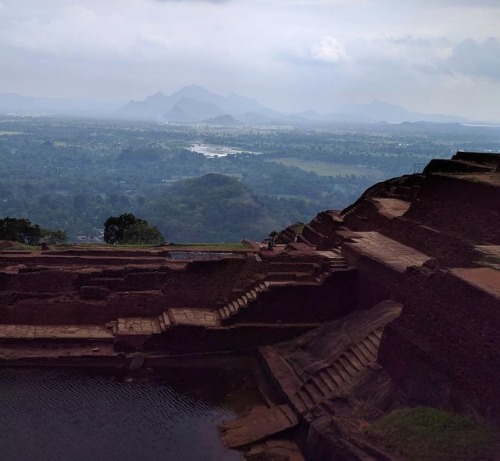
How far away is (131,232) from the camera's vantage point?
92.5 ft

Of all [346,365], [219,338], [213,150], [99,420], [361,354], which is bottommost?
[213,150]

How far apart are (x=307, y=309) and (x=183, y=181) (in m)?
Answer: 85.0

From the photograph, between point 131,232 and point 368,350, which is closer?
point 368,350

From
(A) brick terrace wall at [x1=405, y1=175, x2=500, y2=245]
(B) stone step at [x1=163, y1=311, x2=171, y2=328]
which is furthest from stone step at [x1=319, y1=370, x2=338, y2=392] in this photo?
(A) brick terrace wall at [x1=405, y1=175, x2=500, y2=245]

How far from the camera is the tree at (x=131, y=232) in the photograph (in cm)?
A: 2794

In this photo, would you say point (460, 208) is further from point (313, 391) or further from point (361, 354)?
point (313, 391)

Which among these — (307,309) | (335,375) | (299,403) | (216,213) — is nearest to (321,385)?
(335,375)

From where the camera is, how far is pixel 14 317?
15.0 metres

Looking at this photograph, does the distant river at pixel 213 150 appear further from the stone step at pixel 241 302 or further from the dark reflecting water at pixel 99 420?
the dark reflecting water at pixel 99 420

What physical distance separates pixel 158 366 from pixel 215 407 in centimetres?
223

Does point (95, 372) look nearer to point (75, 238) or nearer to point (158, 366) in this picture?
point (158, 366)

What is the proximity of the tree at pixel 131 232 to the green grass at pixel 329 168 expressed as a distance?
4304 inches

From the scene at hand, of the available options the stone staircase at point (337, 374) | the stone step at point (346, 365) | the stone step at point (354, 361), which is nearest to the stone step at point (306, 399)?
the stone staircase at point (337, 374)

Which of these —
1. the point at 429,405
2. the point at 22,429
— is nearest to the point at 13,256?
the point at 22,429
